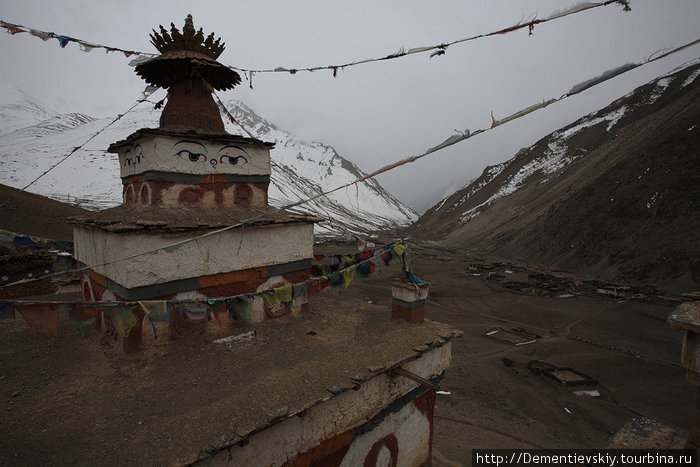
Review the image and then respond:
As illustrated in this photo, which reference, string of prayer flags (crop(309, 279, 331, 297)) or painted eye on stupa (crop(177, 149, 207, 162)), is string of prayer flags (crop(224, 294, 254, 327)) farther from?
painted eye on stupa (crop(177, 149, 207, 162))

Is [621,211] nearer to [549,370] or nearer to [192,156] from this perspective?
[549,370]

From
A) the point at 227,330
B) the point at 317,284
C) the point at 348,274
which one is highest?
the point at 348,274

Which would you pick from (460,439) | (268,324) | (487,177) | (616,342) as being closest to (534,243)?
(616,342)

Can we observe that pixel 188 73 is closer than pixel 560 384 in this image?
Yes

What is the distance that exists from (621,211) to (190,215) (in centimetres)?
3804

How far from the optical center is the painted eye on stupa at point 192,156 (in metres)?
6.81

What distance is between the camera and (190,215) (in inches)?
259

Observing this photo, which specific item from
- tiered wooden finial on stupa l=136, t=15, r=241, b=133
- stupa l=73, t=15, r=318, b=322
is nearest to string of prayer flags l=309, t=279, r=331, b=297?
stupa l=73, t=15, r=318, b=322

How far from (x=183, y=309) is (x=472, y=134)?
5.10 meters

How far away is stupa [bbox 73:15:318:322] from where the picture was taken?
5828 millimetres

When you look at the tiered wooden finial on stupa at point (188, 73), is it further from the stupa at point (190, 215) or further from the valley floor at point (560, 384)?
the valley floor at point (560, 384)

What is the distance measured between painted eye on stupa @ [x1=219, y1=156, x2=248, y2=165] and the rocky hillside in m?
28.5

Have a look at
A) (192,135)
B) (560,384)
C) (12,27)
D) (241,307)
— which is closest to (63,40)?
(12,27)

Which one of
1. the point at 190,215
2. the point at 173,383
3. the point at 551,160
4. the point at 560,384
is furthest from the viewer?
the point at 551,160
